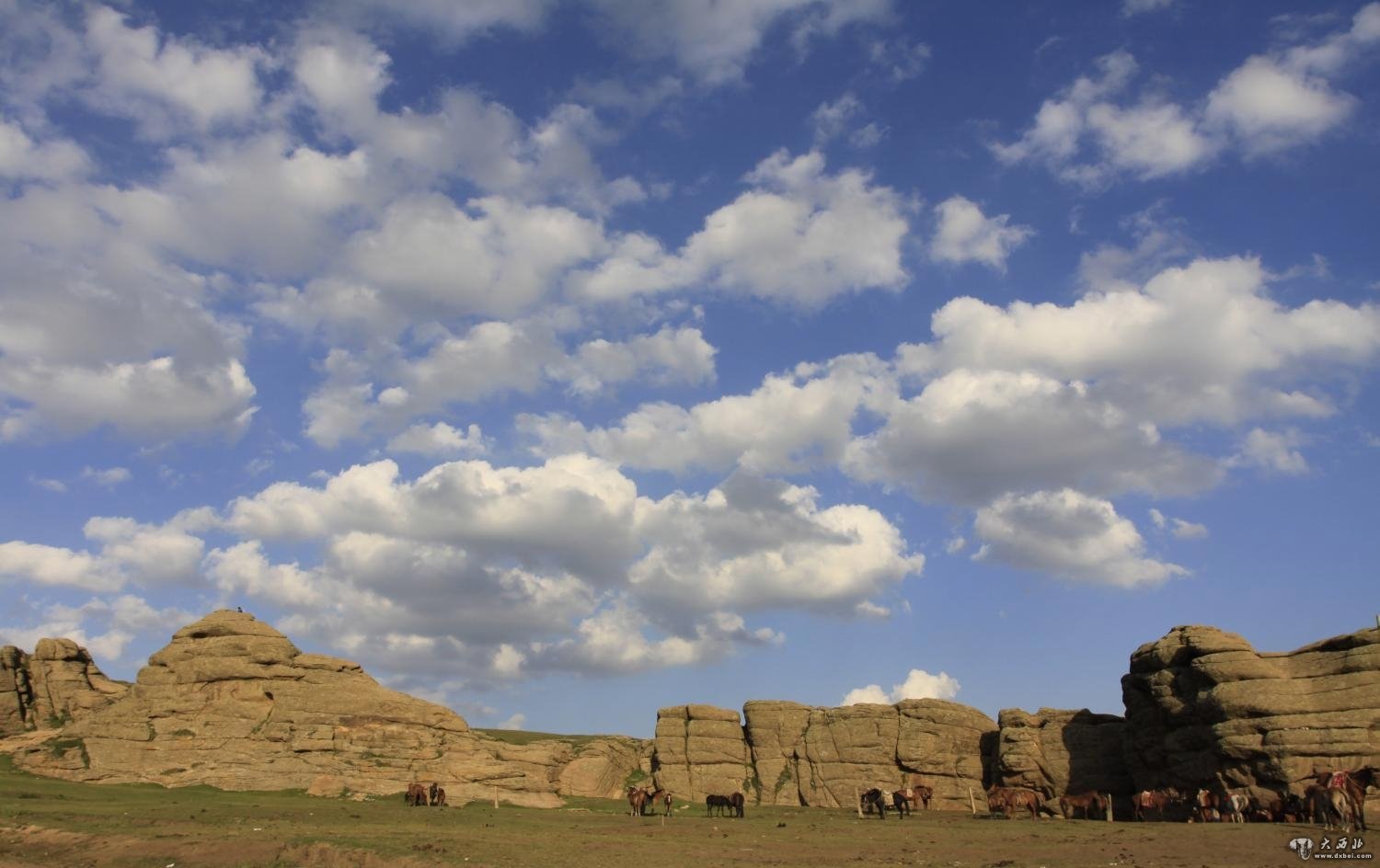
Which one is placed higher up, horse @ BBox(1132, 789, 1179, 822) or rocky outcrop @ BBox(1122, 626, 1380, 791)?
rocky outcrop @ BBox(1122, 626, 1380, 791)

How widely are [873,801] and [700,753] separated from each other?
24286 millimetres

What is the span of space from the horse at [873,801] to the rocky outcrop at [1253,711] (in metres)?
19.1

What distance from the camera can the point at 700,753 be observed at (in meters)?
82.8

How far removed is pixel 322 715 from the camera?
7381 cm

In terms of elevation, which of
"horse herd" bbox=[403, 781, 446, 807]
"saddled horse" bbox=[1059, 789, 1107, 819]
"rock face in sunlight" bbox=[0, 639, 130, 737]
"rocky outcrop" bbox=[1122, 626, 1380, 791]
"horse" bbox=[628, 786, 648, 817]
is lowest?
"saddled horse" bbox=[1059, 789, 1107, 819]

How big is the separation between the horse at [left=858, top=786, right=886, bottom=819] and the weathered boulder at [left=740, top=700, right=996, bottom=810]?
7128 mm

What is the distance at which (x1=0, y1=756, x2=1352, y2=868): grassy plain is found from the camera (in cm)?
3688

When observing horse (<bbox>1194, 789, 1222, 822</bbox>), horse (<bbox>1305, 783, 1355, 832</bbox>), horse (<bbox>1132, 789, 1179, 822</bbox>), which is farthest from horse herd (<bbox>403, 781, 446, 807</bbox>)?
horse (<bbox>1305, 783, 1355, 832</bbox>)

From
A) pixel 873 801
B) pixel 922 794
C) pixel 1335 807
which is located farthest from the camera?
pixel 922 794

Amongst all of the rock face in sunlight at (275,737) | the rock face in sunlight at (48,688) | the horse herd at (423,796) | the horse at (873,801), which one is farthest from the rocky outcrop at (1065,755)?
the rock face in sunlight at (48,688)

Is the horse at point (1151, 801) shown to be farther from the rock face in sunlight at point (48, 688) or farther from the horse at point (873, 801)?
the rock face in sunlight at point (48, 688)

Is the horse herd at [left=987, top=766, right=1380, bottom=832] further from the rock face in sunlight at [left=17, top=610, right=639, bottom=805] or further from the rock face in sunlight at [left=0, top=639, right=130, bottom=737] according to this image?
the rock face in sunlight at [left=0, top=639, right=130, bottom=737]

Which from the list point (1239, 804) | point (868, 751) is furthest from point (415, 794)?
point (1239, 804)

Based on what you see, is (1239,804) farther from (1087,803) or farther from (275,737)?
(275,737)
